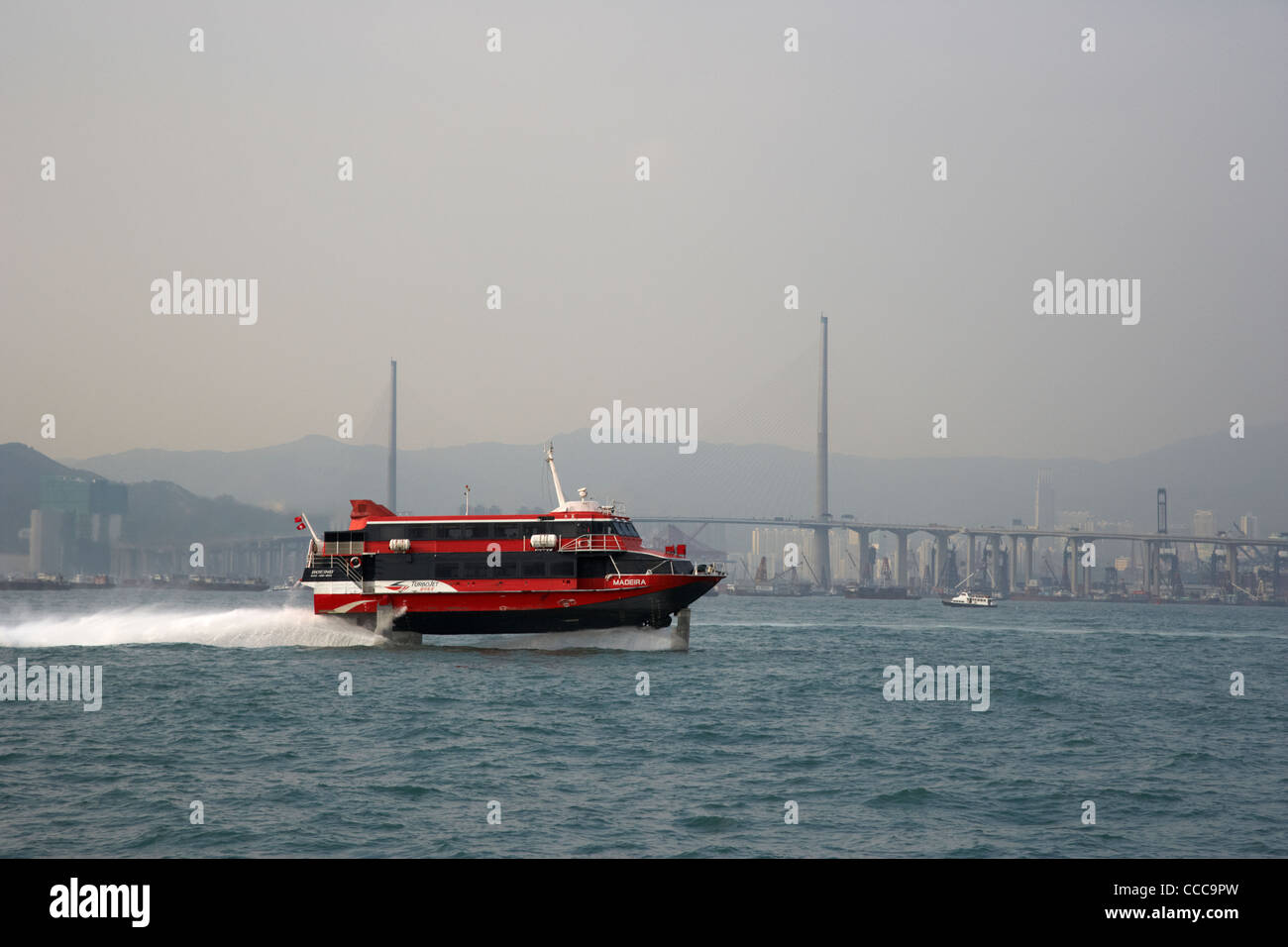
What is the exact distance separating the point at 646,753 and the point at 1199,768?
1179 cm

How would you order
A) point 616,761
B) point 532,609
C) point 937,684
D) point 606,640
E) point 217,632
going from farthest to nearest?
point 217,632, point 606,640, point 532,609, point 937,684, point 616,761

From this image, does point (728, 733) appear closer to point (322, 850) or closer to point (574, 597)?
point (322, 850)

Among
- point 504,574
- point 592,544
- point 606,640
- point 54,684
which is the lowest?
point 54,684

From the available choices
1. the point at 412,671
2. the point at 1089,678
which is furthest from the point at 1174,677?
the point at 412,671

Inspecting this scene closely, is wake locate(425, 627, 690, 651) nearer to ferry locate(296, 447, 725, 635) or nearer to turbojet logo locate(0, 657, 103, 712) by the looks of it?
ferry locate(296, 447, 725, 635)

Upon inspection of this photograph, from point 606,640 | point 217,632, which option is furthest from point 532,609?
A: point 217,632

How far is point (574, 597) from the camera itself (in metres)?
43.8

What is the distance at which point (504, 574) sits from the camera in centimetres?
4416

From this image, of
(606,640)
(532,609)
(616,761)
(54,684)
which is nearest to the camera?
(616,761)

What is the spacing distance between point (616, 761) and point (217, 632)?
34.1 metres

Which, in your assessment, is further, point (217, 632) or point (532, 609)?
point (217, 632)
